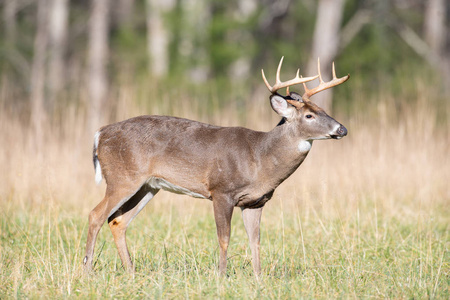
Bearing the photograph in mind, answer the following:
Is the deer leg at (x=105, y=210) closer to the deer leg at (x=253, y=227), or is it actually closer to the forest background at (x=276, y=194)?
the forest background at (x=276, y=194)

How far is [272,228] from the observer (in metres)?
6.66

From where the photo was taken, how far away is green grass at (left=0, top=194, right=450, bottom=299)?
15.0 feet

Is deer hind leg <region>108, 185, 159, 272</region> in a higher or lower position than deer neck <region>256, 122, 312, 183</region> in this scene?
lower

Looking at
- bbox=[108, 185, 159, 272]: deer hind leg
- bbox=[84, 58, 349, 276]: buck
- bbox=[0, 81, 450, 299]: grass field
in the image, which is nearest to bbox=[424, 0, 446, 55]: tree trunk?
bbox=[0, 81, 450, 299]: grass field

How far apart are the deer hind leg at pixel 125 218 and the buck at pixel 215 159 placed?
0.01m

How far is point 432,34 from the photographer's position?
67.0ft

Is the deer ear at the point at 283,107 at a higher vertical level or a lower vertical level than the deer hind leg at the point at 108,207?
higher

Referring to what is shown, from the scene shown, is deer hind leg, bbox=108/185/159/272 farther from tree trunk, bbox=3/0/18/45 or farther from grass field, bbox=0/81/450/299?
tree trunk, bbox=3/0/18/45

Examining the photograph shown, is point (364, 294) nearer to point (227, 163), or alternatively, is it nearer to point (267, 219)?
point (227, 163)

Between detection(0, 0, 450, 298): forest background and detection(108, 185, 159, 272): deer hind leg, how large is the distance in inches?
5.7

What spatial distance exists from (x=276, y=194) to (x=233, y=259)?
2.16 ft

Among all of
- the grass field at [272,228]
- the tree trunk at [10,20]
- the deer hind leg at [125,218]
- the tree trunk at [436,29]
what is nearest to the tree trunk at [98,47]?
the grass field at [272,228]

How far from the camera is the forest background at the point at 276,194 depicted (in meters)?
4.87

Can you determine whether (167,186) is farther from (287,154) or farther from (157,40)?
(157,40)
